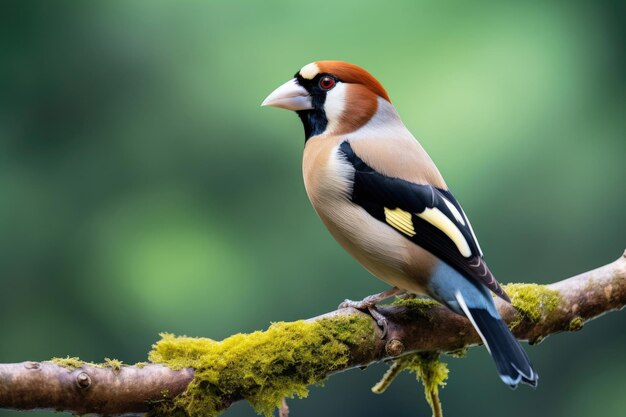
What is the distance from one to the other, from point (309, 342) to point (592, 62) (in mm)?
4413

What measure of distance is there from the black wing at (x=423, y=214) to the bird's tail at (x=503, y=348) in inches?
3.7

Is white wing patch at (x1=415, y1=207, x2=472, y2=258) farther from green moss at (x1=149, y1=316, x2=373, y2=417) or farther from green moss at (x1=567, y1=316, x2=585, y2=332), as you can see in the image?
green moss at (x1=567, y1=316, x2=585, y2=332)

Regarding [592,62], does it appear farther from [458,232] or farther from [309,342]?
[309,342]

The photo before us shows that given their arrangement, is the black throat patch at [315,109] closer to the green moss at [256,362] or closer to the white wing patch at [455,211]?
the white wing patch at [455,211]

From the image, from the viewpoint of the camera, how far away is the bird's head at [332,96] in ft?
8.63

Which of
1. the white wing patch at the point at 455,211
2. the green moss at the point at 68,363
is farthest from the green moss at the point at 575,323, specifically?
the green moss at the point at 68,363

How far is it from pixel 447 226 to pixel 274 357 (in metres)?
0.58

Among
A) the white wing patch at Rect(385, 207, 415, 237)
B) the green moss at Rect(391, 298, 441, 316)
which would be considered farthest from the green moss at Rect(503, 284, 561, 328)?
the white wing patch at Rect(385, 207, 415, 237)

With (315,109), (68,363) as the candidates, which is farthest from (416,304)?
(68,363)

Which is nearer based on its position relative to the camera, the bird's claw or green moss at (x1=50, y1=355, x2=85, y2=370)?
green moss at (x1=50, y1=355, x2=85, y2=370)

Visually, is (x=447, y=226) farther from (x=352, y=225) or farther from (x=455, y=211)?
(x=352, y=225)

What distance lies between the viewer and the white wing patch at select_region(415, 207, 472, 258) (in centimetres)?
227

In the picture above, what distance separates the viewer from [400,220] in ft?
7.68

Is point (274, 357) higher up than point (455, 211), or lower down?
lower down
